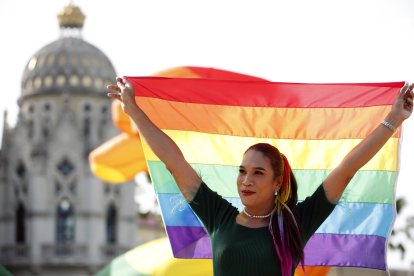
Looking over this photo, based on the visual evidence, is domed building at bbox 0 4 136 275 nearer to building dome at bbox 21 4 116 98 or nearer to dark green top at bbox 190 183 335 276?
building dome at bbox 21 4 116 98

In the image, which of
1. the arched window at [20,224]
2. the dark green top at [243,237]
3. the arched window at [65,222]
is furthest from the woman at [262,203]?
the arched window at [20,224]

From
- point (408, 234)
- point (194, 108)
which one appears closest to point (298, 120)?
point (194, 108)

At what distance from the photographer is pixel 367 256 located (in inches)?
218

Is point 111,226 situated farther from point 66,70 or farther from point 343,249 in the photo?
point 343,249

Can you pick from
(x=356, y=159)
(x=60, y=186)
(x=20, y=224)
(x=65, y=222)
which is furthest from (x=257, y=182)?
(x=20, y=224)

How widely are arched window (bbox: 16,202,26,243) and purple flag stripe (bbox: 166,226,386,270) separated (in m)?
45.5

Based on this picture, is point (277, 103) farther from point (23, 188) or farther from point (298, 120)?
point (23, 188)

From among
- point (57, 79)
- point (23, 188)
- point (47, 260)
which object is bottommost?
point (47, 260)

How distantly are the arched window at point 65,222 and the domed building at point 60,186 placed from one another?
0.04 meters

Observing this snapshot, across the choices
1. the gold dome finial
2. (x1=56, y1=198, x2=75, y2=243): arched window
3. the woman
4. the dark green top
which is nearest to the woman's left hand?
the woman

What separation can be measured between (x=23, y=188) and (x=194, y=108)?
4470cm

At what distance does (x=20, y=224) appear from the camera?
166 ft

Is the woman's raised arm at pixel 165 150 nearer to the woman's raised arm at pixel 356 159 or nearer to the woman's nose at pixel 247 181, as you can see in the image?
the woman's nose at pixel 247 181

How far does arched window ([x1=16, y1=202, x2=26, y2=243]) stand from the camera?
1984 inches
